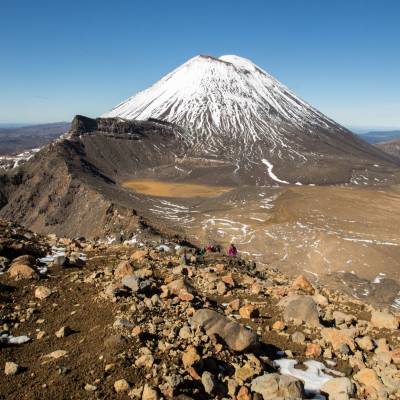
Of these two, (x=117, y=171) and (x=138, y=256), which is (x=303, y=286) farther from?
(x=117, y=171)

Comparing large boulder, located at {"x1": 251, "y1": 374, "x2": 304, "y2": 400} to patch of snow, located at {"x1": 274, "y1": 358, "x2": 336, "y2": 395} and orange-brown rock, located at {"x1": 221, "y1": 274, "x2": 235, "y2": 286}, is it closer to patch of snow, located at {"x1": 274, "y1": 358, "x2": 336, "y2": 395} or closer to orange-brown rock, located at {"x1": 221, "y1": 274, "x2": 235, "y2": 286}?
patch of snow, located at {"x1": 274, "y1": 358, "x2": 336, "y2": 395}

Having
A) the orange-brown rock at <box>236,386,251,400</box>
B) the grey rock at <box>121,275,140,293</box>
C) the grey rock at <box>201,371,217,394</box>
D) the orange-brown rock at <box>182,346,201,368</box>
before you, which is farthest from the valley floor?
the grey rock at <box>201,371,217,394</box>

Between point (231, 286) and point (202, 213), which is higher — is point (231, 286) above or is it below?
above

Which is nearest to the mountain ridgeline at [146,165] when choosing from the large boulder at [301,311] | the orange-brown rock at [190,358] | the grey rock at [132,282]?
the grey rock at [132,282]

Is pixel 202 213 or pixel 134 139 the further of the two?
pixel 134 139

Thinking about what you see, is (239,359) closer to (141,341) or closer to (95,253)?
(141,341)

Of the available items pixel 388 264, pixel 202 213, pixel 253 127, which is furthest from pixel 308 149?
pixel 388 264

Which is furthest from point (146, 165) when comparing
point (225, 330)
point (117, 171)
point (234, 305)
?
point (225, 330)
